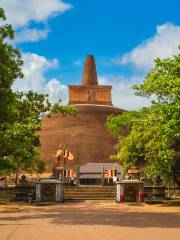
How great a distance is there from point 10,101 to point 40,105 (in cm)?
304

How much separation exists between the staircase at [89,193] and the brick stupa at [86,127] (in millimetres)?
34360

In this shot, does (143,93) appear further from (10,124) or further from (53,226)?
(53,226)

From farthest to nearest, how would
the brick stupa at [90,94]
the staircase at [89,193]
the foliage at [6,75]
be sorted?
the brick stupa at [90,94] < the staircase at [89,193] < the foliage at [6,75]

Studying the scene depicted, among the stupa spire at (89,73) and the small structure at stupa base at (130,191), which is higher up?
the stupa spire at (89,73)

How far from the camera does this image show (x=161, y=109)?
2284cm


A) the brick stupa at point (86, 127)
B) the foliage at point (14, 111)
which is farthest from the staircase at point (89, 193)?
the brick stupa at point (86, 127)

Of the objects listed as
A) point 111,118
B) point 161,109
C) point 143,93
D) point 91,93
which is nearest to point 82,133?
point 91,93

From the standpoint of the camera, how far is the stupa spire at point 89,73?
8750cm

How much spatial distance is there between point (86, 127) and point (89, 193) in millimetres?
44519

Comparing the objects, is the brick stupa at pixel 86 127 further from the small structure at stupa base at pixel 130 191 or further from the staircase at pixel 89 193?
the small structure at stupa base at pixel 130 191

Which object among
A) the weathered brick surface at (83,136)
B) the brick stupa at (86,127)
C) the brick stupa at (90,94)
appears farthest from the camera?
the brick stupa at (90,94)

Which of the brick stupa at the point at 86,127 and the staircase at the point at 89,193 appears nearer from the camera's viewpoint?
the staircase at the point at 89,193

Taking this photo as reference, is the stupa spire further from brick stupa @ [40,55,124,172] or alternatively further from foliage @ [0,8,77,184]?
foliage @ [0,8,77,184]

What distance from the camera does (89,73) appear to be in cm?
8769
